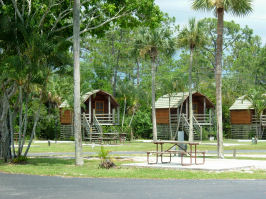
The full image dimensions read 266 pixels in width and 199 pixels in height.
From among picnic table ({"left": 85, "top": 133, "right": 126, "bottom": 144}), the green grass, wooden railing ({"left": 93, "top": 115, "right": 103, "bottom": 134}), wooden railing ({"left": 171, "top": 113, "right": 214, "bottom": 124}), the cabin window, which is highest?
the cabin window

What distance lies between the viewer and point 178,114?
53375mm

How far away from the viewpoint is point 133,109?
5634cm

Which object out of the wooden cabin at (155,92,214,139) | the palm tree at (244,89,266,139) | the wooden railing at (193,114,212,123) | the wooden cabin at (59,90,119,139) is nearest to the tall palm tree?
the wooden cabin at (59,90,119,139)

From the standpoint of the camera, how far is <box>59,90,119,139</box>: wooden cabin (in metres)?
47.9

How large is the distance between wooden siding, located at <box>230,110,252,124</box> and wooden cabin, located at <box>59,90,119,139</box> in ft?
46.6

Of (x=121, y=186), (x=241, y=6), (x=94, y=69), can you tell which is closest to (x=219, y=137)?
(x=241, y=6)

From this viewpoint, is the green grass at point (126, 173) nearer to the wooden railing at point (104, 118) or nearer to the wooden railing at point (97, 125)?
the wooden railing at point (97, 125)

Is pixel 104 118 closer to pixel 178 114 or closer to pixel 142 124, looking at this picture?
pixel 142 124

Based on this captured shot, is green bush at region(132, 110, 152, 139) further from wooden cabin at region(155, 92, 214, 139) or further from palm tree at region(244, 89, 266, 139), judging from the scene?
palm tree at region(244, 89, 266, 139)

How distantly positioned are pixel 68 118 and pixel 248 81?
111ft

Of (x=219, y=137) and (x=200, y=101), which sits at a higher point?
(x=200, y=101)

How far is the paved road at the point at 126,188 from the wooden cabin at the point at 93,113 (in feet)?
105

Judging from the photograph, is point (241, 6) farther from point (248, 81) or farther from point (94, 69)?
point (248, 81)

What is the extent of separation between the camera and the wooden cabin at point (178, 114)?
52.4 meters
